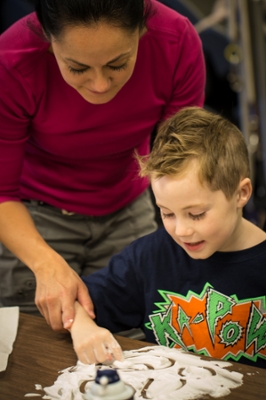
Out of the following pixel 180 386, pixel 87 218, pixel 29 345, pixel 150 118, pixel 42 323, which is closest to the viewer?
pixel 180 386

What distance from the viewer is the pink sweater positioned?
4.95 ft

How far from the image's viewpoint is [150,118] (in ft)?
5.56

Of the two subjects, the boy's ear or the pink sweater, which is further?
the pink sweater

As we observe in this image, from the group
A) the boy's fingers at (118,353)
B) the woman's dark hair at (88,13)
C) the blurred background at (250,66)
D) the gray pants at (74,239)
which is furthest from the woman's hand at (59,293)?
the blurred background at (250,66)

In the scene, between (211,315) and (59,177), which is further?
(59,177)

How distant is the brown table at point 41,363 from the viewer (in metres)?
1.07

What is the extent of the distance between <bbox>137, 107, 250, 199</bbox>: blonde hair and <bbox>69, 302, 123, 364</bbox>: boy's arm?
0.35m

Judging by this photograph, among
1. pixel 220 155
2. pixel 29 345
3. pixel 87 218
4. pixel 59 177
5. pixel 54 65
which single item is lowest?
pixel 29 345

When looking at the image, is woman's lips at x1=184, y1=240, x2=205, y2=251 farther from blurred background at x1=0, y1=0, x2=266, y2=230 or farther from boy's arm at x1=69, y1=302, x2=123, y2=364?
blurred background at x1=0, y1=0, x2=266, y2=230

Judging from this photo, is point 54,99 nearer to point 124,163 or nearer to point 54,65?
point 54,65

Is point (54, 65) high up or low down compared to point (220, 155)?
up

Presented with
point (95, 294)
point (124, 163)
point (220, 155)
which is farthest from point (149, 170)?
point (124, 163)

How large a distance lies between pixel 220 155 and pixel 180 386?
495mm

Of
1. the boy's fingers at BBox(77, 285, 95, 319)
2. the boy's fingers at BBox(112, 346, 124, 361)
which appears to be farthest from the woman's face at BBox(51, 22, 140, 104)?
the boy's fingers at BBox(112, 346, 124, 361)
